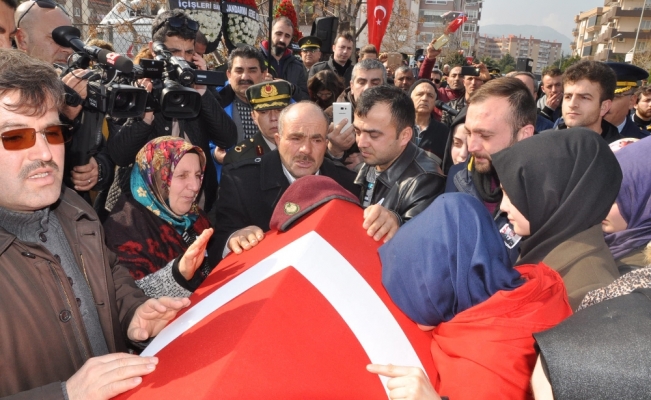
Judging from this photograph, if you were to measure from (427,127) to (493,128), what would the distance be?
2.48m

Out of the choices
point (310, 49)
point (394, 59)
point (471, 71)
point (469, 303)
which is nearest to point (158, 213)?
point (469, 303)

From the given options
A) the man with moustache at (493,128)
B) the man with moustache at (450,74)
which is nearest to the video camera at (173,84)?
the man with moustache at (493,128)

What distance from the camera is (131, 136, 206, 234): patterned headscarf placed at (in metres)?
2.55

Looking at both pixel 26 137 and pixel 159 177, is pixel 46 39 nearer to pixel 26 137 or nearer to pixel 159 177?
pixel 159 177

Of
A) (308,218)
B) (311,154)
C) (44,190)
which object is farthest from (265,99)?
(44,190)

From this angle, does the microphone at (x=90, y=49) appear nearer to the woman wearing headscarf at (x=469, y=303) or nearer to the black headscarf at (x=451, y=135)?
the woman wearing headscarf at (x=469, y=303)

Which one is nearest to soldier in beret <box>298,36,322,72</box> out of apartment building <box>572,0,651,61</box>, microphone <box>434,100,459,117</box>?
microphone <box>434,100,459,117</box>

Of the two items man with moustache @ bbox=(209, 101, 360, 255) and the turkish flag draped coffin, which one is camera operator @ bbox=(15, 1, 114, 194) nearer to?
man with moustache @ bbox=(209, 101, 360, 255)

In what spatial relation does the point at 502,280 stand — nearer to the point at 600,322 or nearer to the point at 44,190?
the point at 600,322

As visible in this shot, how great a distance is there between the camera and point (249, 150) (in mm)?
3711

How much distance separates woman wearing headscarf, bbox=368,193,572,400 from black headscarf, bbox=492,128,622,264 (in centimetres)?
44

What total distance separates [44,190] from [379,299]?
1131 millimetres

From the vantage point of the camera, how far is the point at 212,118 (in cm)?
347

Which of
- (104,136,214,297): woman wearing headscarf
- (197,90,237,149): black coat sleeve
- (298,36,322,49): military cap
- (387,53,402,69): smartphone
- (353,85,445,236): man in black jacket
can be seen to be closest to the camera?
(104,136,214,297): woman wearing headscarf
